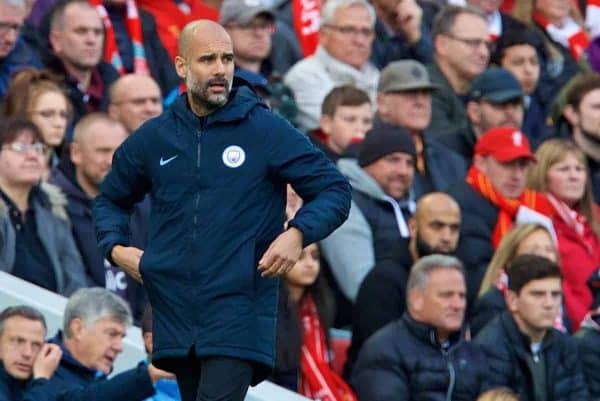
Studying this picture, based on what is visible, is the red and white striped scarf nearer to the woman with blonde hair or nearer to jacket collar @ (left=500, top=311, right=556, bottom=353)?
the woman with blonde hair

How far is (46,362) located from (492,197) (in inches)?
162

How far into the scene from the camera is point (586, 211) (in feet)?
42.4

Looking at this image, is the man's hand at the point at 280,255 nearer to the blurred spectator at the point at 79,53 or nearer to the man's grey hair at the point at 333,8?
the blurred spectator at the point at 79,53

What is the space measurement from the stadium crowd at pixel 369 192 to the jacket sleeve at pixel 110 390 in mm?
11

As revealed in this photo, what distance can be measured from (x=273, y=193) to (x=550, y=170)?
602cm

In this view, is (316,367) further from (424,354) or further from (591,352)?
(591,352)

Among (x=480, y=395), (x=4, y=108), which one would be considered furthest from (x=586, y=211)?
(x=4, y=108)

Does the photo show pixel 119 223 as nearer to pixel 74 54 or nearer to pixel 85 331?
pixel 85 331

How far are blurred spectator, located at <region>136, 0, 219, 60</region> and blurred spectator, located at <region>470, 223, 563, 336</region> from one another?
2961 mm

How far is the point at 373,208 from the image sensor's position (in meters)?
11.9

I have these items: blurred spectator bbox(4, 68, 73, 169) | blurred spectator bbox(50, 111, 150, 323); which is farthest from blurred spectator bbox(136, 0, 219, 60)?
blurred spectator bbox(50, 111, 150, 323)

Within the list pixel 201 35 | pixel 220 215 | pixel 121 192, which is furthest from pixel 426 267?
pixel 201 35

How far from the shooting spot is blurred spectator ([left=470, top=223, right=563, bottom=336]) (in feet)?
37.0

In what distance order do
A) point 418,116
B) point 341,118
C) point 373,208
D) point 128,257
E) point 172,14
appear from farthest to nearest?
point 172,14, point 418,116, point 341,118, point 373,208, point 128,257
